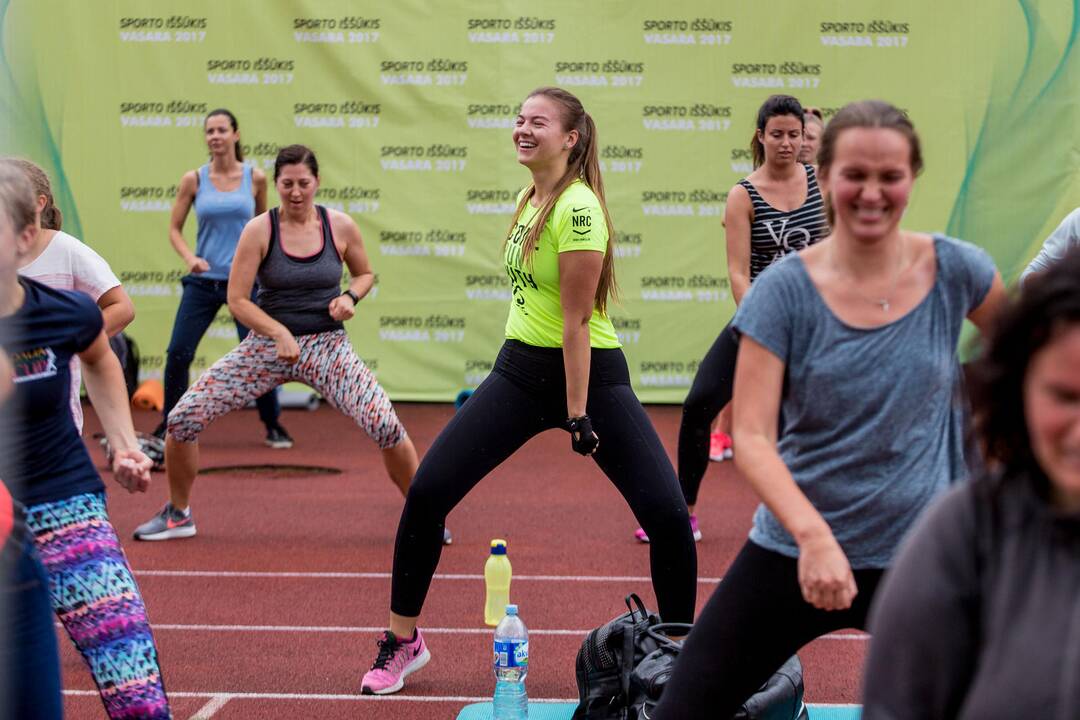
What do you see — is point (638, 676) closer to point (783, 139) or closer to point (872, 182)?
point (872, 182)

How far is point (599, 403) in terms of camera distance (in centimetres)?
485

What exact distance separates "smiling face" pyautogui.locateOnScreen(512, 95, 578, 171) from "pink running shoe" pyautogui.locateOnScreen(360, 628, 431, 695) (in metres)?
1.74

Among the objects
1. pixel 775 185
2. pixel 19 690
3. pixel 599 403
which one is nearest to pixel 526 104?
pixel 599 403

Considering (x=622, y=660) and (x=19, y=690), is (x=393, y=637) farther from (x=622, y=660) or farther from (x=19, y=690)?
(x=19, y=690)

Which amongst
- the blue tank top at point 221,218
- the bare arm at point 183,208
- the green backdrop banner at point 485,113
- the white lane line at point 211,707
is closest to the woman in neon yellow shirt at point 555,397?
the white lane line at point 211,707

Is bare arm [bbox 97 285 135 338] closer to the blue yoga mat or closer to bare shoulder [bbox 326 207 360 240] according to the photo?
the blue yoga mat

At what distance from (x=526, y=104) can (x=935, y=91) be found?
26.2 ft

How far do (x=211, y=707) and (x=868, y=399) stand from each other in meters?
2.88

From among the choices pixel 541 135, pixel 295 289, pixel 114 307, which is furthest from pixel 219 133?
pixel 541 135

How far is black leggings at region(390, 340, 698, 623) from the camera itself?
4652 mm

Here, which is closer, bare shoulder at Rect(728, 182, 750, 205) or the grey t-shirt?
the grey t-shirt

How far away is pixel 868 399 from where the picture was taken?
2982 mm

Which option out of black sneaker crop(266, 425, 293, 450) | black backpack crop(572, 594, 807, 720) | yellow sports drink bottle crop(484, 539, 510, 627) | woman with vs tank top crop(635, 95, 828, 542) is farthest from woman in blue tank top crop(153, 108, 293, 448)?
black backpack crop(572, 594, 807, 720)

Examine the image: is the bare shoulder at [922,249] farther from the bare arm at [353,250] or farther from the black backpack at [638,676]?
the bare arm at [353,250]
